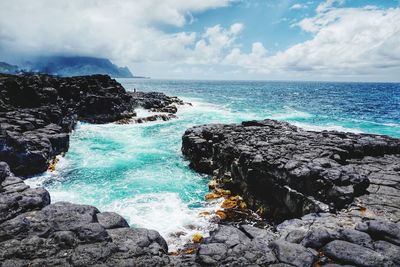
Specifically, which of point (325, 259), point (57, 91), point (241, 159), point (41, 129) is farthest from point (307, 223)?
point (57, 91)

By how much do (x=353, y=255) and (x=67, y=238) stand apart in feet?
26.2

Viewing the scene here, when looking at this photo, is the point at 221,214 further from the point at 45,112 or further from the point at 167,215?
the point at 45,112

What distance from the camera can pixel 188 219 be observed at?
15.8 m

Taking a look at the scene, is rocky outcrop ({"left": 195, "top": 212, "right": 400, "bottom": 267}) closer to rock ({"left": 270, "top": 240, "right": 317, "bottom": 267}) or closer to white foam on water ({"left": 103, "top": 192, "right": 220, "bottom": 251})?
rock ({"left": 270, "top": 240, "right": 317, "bottom": 267})

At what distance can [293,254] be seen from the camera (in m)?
7.97

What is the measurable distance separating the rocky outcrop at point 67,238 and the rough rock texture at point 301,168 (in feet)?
27.4

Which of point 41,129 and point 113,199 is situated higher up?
point 41,129

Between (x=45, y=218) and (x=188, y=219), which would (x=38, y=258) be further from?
(x=188, y=219)

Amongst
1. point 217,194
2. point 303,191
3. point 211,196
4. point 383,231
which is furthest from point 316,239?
point 217,194

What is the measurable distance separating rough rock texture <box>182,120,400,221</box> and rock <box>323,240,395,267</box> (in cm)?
481

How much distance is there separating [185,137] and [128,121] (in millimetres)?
21734

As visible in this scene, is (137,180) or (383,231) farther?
(137,180)

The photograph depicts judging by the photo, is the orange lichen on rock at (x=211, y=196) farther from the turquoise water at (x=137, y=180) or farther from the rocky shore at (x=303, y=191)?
the rocky shore at (x=303, y=191)

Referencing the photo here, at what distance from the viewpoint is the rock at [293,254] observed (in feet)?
25.2
